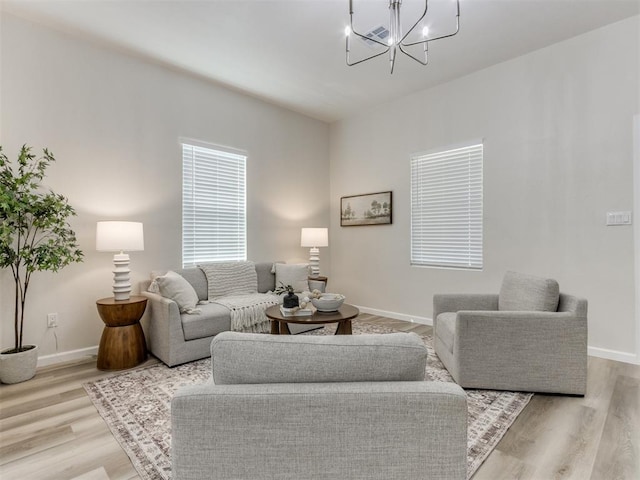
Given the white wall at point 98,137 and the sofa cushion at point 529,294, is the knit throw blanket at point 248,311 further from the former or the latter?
the sofa cushion at point 529,294

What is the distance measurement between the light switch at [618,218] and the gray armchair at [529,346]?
1.09 m

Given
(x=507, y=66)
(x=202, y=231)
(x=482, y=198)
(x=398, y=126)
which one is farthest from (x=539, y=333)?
(x=202, y=231)

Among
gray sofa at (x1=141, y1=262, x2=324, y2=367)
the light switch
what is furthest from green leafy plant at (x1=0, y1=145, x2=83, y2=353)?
the light switch

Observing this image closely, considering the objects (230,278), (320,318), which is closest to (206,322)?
(230,278)

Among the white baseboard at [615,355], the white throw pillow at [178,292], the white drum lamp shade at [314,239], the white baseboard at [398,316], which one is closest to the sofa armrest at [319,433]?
the white throw pillow at [178,292]

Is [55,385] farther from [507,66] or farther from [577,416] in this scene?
[507,66]

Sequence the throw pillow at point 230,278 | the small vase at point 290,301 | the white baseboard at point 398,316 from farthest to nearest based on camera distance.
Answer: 1. the white baseboard at point 398,316
2. the throw pillow at point 230,278
3. the small vase at point 290,301

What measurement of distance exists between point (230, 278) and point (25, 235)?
185 centimetres

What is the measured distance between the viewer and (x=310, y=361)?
1081mm

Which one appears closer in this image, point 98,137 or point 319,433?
point 319,433

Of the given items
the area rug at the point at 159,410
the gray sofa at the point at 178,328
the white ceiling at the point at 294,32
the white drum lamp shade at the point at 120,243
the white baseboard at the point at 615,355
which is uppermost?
the white ceiling at the point at 294,32

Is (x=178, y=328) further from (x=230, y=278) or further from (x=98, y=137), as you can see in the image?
(x=98, y=137)

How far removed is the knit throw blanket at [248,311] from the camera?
129 inches

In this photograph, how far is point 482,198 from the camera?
3.79 metres
